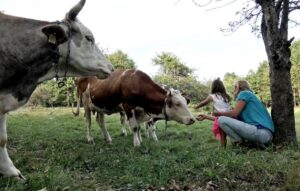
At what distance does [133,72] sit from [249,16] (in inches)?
121

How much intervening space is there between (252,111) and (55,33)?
449 cm

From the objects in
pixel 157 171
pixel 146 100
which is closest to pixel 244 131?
pixel 146 100

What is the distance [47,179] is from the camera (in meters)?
5.82

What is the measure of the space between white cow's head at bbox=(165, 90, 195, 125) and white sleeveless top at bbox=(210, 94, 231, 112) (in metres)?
0.64

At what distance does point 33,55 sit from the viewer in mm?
6273

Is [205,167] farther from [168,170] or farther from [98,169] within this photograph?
[98,169]

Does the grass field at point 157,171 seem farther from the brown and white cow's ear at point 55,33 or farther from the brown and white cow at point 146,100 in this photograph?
the brown and white cow at point 146,100

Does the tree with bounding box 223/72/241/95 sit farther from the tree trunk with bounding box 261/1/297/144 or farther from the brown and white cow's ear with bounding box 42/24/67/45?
the brown and white cow's ear with bounding box 42/24/67/45

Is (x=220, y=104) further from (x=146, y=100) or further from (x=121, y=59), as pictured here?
(x=121, y=59)

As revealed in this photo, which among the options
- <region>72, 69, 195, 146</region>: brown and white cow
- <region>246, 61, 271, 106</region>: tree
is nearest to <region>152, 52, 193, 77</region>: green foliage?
<region>246, 61, 271, 106</region>: tree

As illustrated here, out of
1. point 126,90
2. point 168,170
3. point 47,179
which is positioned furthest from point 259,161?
point 126,90

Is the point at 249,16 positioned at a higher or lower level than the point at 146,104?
higher

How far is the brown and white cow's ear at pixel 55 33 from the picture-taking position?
248 inches

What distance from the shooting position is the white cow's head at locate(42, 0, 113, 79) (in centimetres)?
641
